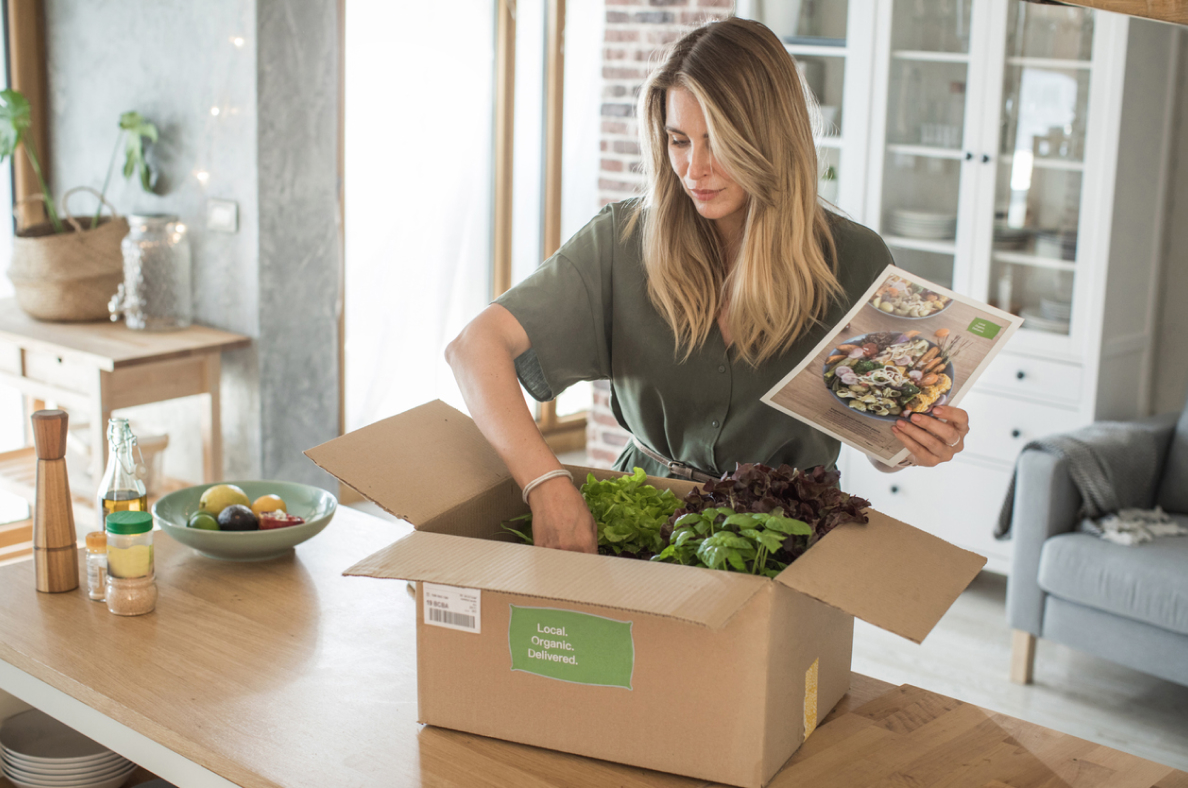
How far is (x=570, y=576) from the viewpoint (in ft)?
3.54

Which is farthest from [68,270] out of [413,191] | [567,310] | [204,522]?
[567,310]

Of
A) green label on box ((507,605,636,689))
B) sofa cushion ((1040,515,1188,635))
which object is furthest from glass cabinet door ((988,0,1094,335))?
green label on box ((507,605,636,689))

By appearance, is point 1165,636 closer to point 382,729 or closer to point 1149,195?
point 1149,195

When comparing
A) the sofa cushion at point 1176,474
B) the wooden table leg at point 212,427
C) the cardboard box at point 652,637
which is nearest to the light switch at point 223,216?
the wooden table leg at point 212,427

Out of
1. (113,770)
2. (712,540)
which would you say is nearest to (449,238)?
(113,770)

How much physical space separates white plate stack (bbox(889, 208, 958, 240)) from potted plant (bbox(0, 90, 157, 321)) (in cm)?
257

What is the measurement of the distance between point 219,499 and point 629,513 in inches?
29.3

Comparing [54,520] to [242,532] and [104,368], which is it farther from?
[104,368]

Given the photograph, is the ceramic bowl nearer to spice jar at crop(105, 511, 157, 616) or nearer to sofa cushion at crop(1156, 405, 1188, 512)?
spice jar at crop(105, 511, 157, 616)

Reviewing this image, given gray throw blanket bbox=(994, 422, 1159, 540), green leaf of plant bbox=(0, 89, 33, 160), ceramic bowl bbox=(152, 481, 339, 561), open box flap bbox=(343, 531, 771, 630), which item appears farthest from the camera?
green leaf of plant bbox=(0, 89, 33, 160)

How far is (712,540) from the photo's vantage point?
1.13 meters

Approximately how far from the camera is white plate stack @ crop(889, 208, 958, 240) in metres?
3.74

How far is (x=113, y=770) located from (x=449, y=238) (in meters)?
3.42

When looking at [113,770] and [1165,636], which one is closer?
[113,770]
